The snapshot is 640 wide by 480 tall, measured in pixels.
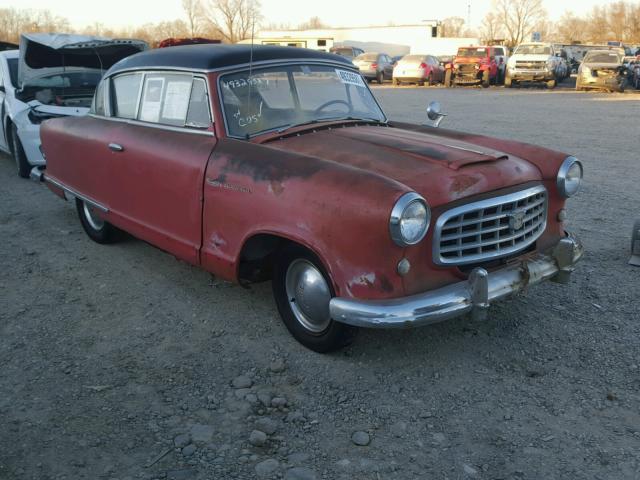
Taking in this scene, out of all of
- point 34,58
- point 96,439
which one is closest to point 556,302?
point 96,439

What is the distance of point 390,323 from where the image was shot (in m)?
2.99

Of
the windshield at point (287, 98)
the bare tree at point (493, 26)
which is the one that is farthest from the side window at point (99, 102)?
the bare tree at point (493, 26)

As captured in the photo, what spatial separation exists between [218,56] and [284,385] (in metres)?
2.25

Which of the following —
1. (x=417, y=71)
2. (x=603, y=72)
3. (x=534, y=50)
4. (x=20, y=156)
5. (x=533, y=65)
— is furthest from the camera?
(x=417, y=71)

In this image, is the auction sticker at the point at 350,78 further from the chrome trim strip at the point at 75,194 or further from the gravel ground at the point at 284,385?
the chrome trim strip at the point at 75,194

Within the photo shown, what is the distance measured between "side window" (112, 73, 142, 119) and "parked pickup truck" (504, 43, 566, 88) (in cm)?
2292

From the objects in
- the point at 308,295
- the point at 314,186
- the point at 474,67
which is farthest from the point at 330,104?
the point at 474,67

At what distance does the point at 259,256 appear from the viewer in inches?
149

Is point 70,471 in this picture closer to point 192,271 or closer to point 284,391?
point 284,391

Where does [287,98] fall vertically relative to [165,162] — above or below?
above

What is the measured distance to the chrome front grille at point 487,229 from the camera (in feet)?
10.6

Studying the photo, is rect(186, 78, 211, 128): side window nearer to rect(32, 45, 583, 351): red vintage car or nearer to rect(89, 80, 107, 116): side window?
rect(32, 45, 583, 351): red vintage car

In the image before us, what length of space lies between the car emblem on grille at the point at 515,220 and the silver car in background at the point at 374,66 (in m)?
26.9

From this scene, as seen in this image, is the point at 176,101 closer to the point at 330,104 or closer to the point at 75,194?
the point at 330,104
